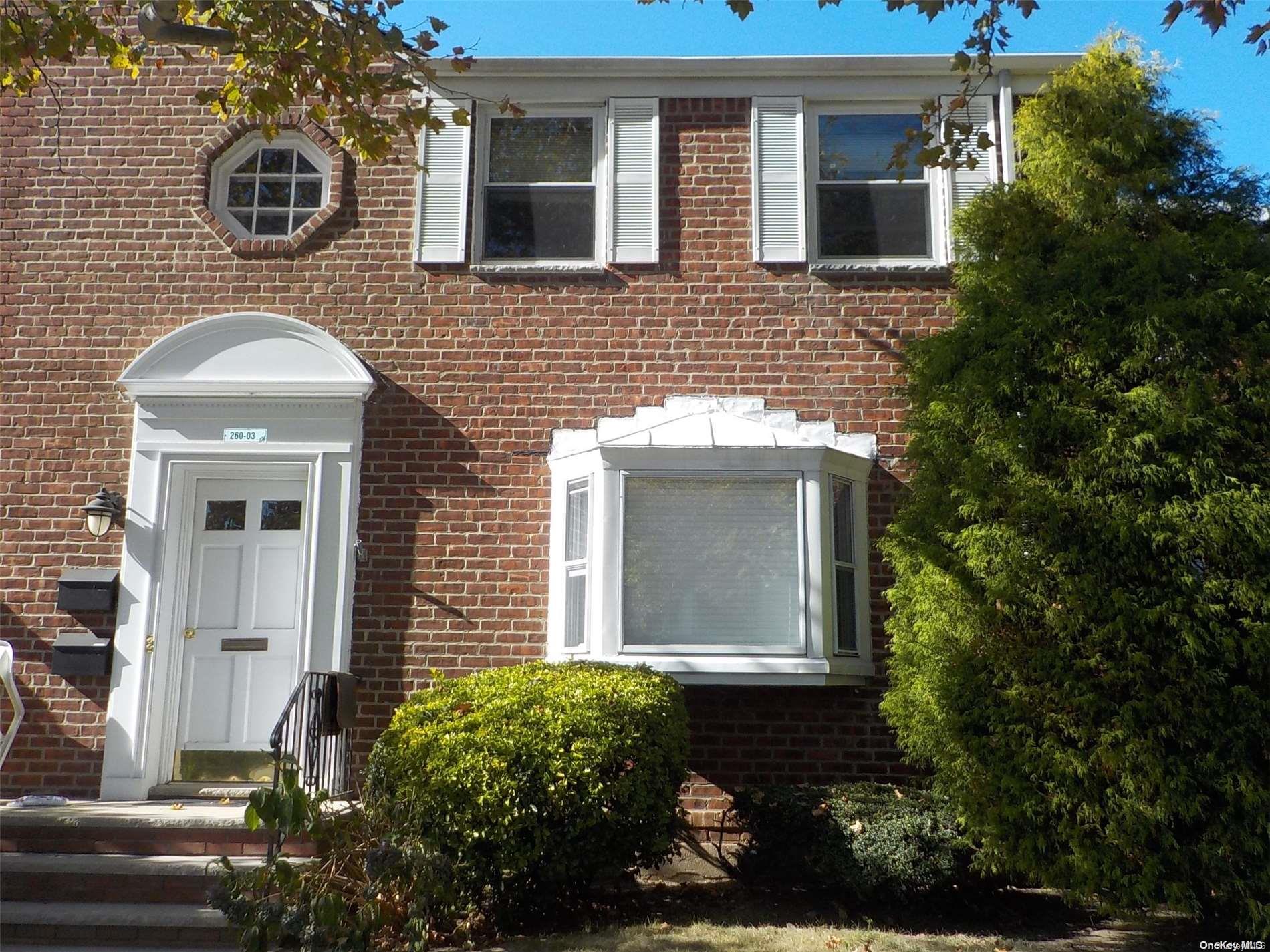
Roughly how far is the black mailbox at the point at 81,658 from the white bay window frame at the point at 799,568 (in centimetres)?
306

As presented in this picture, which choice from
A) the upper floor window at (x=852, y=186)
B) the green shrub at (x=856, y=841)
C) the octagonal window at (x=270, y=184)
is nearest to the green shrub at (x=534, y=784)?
the green shrub at (x=856, y=841)

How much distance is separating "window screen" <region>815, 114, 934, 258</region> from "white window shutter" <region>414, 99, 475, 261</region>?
2698 millimetres

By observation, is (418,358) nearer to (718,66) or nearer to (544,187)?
(544,187)

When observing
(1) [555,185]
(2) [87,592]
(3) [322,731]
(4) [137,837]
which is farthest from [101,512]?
(1) [555,185]

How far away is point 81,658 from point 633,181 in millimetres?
5192

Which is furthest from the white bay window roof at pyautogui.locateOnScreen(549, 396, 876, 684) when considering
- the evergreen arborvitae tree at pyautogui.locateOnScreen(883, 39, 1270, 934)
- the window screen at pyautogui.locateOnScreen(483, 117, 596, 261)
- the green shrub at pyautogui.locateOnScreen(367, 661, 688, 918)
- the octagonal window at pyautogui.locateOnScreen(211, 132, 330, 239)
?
the octagonal window at pyautogui.locateOnScreen(211, 132, 330, 239)

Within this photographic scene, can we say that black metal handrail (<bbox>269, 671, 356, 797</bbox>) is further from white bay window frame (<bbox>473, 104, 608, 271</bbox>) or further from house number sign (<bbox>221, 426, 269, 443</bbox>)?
white bay window frame (<bbox>473, 104, 608, 271</bbox>)

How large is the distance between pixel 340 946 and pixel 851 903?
9.62 feet

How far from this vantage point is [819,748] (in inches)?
291

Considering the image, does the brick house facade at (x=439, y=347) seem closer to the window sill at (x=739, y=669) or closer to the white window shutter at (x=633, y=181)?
the white window shutter at (x=633, y=181)

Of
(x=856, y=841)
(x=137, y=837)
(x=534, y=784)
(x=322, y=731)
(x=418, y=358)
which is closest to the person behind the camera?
(x=534, y=784)

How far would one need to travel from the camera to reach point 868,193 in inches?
328

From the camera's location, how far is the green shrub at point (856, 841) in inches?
238

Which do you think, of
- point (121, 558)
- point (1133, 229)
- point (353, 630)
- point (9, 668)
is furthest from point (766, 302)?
point (9, 668)
